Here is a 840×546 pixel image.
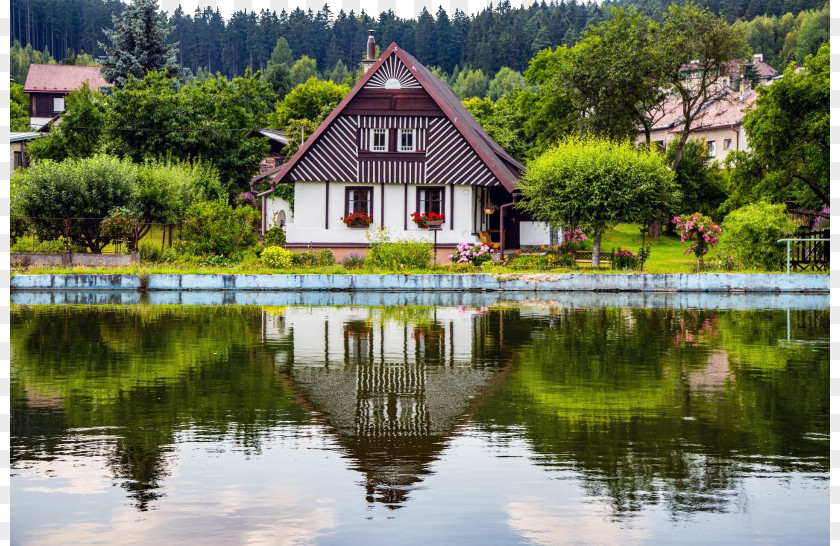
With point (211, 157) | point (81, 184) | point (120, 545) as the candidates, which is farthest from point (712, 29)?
point (120, 545)

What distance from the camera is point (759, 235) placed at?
4097 cm

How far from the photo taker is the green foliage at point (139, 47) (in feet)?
261

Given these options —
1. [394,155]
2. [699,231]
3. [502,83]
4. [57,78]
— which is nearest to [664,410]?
[699,231]

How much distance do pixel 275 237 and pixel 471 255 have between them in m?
9.40

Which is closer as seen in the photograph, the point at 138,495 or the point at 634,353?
the point at 138,495

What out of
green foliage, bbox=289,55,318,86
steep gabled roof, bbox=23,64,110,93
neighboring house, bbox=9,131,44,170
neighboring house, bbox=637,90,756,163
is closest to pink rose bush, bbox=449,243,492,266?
neighboring house, bbox=637,90,756,163

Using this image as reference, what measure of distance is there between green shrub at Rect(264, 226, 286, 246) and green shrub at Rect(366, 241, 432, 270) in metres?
7.93

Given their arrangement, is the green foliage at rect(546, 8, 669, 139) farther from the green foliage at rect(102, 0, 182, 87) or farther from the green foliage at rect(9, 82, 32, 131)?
the green foliage at rect(9, 82, 32, 131)

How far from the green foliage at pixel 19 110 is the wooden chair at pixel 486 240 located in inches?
2463

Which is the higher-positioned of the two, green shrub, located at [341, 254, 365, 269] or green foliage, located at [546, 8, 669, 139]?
green foliage, located at [546, 8, 669, 139]

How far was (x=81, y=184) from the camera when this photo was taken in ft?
150

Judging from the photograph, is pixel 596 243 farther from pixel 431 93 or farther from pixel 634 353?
pixel 634 353

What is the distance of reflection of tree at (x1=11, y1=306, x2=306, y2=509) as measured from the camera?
40.5 ft

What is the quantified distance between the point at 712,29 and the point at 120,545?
5334 cm
